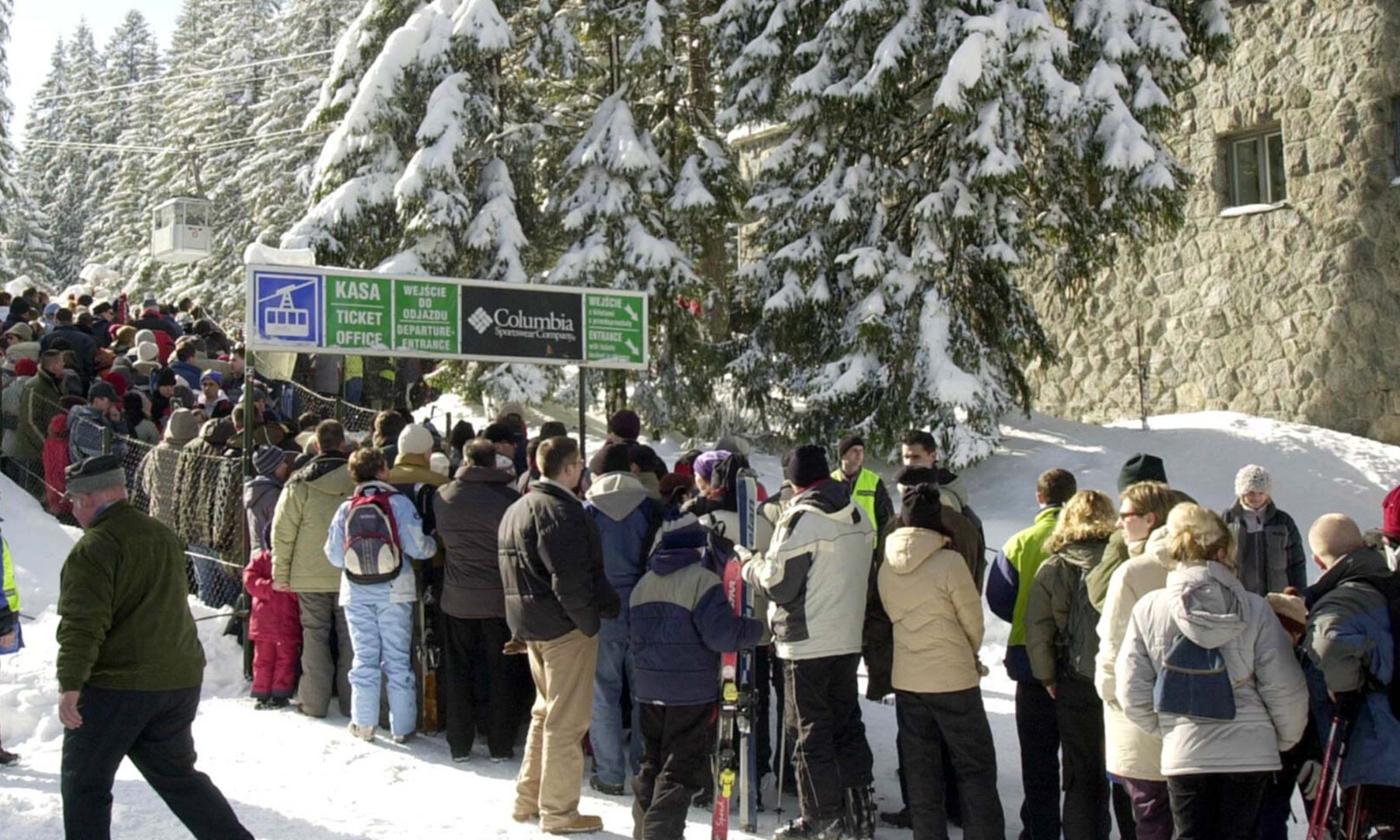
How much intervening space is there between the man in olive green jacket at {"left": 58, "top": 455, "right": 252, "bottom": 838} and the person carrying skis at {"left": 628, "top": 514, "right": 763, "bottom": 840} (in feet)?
6.21

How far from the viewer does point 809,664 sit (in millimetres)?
6391

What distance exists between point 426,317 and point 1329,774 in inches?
279

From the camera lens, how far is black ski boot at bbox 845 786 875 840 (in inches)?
251

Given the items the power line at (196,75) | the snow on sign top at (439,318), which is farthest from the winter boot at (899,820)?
the power line at (196,75)

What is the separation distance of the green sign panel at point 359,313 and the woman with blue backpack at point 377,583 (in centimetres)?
180

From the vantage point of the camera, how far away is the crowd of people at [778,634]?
15.8 feet

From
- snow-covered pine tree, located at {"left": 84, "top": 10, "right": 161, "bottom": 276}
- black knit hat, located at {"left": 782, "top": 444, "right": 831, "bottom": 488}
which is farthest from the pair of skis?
snow-covered pine tree, located at {"left": 84, "top": 10, "right": 161, "bottom": 276}

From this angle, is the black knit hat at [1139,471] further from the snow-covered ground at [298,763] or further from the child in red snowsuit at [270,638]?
the child in red snowsuit at [270,638]

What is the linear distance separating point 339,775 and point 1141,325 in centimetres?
1324

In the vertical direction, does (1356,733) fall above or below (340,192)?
below

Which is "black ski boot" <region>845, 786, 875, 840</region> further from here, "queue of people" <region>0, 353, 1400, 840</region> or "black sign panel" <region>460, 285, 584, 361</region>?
"black sign panel" <region>460, 285, 584, 361</region>

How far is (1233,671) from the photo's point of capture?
4.71 m

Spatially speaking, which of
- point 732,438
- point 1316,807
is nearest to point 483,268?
point 732,438

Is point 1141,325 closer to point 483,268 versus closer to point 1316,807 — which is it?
point 483,268
